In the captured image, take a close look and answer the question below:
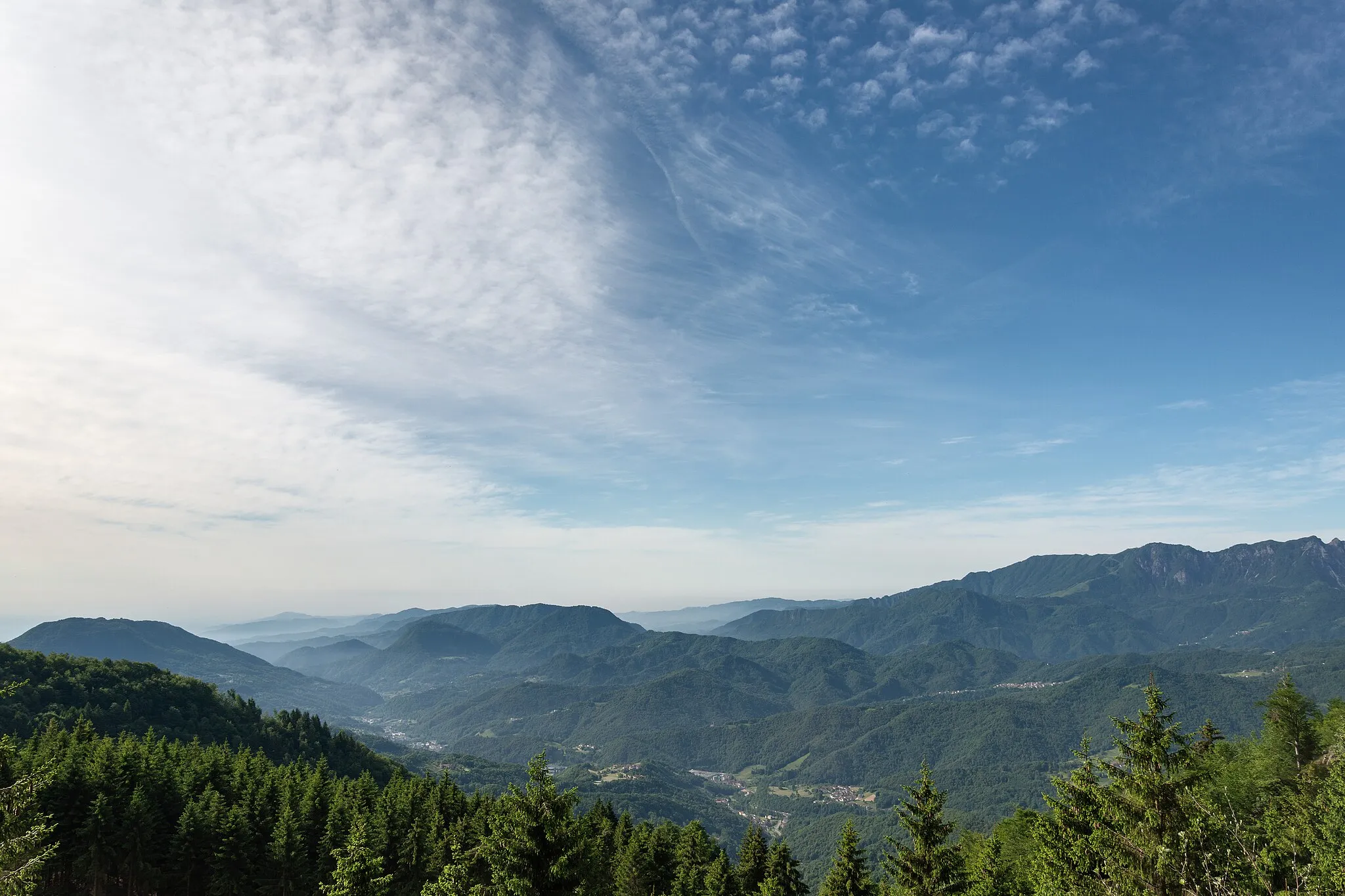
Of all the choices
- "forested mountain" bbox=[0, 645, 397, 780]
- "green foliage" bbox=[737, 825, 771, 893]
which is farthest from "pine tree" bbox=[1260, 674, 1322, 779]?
"forested mountain" bbox=[0, 645, 397, 780]

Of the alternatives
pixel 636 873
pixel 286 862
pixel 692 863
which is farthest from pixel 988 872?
pixel 286 862

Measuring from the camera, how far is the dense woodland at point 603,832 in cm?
2206

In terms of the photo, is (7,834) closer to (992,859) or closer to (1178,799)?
(1178,799)

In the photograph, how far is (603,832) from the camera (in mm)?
73562

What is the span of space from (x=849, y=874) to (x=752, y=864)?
2299 centimetres

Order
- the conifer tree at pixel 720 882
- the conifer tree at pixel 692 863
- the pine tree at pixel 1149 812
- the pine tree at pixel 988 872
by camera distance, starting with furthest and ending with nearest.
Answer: the conifer tree at pixel 692 863 → the conifer tree at pixel 720 882 → the pine tree at pixel 988 872 → the pine tree at pixel 1149 812

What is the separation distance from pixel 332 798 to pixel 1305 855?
3447 inches

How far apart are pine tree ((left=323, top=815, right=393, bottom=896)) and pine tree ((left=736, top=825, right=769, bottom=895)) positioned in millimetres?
43677

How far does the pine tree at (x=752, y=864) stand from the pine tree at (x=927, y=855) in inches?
1265

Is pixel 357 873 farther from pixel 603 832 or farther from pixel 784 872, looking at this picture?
pixel 603 832

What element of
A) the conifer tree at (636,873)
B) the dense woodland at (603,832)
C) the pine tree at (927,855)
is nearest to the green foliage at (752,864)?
the dense woodland at (603,832)

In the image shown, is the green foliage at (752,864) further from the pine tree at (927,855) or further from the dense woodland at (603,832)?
the pine tree at (927,855)

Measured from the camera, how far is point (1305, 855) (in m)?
37.8

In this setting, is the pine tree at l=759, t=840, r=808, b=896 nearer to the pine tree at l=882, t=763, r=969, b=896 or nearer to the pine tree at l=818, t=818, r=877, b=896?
the pine tree at l=818, t=818, r=877, b=896
